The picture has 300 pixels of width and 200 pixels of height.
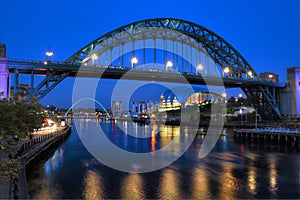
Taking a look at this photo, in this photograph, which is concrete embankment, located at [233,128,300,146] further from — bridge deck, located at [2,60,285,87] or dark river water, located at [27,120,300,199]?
bridge deck, located at [2,60,285,87]

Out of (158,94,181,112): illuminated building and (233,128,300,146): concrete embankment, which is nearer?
(233,128,300,146): concrete embankment

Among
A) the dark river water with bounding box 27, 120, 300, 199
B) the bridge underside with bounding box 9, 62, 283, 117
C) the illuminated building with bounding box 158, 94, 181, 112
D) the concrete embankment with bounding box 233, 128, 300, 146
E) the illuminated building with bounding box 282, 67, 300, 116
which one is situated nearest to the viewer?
the dark river water with bounding box 27, 120, 300, 199

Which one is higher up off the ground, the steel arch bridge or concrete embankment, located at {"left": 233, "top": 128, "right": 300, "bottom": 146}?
the steel arch bridge

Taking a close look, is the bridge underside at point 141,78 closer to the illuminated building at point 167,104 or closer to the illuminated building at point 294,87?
the illuminated building at point 294,87

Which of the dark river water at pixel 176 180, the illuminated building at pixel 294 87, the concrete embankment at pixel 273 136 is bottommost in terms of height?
the dark river water at pixel 176 180

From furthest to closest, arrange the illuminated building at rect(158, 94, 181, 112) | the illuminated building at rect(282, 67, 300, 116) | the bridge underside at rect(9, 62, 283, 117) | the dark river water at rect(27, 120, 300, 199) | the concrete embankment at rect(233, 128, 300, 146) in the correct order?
the illuminated building at rect(158, 94, 181, 112)
the illuminated building at rect(282, 67, 300, 116)
the bridge underside at rect(9, 62, 283, 117)
the concrete embankment at rect(233, 128, 300, 146)
the dark river water at rect(27, 120, 300, 199)

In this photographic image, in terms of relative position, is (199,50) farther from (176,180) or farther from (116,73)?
(176,180)

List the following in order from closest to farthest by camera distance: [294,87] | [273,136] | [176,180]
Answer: [176,180] < [273,136] < [294,87]

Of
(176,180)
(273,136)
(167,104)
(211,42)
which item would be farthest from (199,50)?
(167,104)

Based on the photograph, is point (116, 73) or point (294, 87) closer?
point (116, 73)

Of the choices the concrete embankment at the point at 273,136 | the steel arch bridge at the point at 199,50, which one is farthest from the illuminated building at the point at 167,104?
the concrete embankment at the point at 273,136

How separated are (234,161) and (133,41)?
44.4 meters

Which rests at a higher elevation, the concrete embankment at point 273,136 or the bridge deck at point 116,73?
the bridge deck at point 116,73

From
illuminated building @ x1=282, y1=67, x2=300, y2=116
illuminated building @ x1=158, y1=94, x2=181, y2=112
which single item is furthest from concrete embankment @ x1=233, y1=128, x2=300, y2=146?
illuminated building @ x1=158, y1=94, x2=181, y2=112
